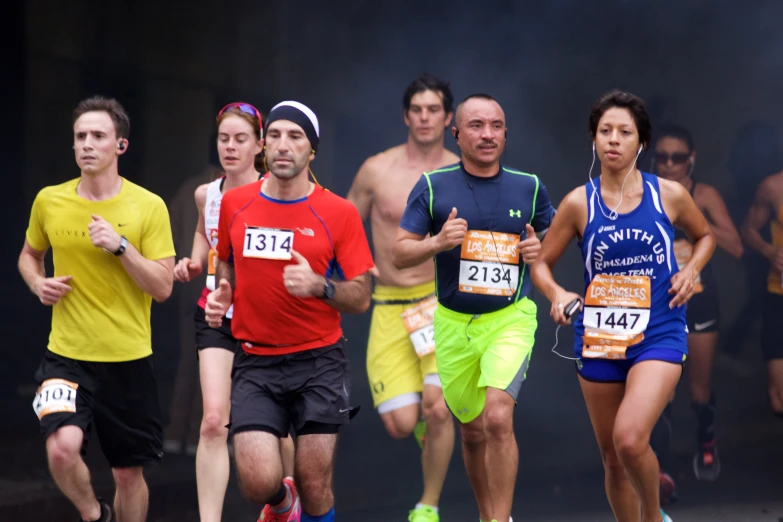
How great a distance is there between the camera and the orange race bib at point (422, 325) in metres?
7.55

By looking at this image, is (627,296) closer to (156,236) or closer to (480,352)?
(480,352)

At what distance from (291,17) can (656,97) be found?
2.63m

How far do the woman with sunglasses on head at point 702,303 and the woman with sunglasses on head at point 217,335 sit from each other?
119 inches

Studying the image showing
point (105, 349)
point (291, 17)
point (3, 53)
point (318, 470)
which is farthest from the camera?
point (291, 17)

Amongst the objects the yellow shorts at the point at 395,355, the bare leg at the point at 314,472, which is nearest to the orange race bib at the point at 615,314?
the bare leg at the point at 314,472

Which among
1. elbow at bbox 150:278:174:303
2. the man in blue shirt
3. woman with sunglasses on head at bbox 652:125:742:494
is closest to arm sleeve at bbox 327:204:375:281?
the man in blue shirt

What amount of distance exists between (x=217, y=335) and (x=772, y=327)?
4.08 m

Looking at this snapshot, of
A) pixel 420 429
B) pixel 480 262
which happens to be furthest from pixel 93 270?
pixel 420 429

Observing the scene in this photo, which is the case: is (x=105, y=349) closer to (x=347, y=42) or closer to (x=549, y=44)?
(x=347, y=42)

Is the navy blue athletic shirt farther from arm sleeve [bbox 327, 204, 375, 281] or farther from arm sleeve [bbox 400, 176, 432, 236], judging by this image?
arm sleeve [bbox 327, 204, 375, 281]

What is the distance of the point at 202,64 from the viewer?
28.9 ft

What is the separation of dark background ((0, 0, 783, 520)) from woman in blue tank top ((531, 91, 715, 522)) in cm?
253

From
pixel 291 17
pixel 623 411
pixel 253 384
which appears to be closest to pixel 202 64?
pixel 291 17

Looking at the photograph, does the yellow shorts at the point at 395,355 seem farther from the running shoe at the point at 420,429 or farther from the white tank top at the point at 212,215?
the white tank top at the point at 212,215
